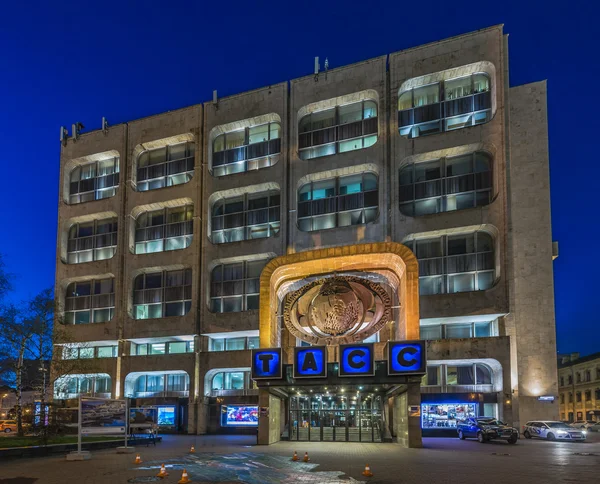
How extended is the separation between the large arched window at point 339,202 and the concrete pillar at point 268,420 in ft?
62.1

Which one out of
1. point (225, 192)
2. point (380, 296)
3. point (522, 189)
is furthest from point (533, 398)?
point (225, 192)

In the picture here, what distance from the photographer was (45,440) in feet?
90.8

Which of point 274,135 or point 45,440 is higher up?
point 274,135

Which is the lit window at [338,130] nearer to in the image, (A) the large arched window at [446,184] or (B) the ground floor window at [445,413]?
(A) the large arched window at [446,184]

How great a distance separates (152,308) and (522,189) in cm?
3563

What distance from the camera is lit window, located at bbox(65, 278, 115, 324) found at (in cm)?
5731

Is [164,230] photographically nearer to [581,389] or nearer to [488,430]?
[488,430]

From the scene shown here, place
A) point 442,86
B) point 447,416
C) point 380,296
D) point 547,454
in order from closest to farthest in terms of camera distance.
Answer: point 547,454 → point 380,296 → point 447,416 → point 442,86

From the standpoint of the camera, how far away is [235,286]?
5250 centimetres

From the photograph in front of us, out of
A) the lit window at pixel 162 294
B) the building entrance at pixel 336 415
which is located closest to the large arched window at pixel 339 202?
the lit window at pixel 162 294

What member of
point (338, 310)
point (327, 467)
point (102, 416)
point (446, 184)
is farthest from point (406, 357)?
point (446, 184)

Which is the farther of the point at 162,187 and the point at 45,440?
the point at 162,187

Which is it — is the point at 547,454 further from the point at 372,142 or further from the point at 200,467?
the point at 372,142

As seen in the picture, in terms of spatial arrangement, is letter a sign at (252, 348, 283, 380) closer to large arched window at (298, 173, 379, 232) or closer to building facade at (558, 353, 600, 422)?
large arched window at (298, 173, 379, 232)
